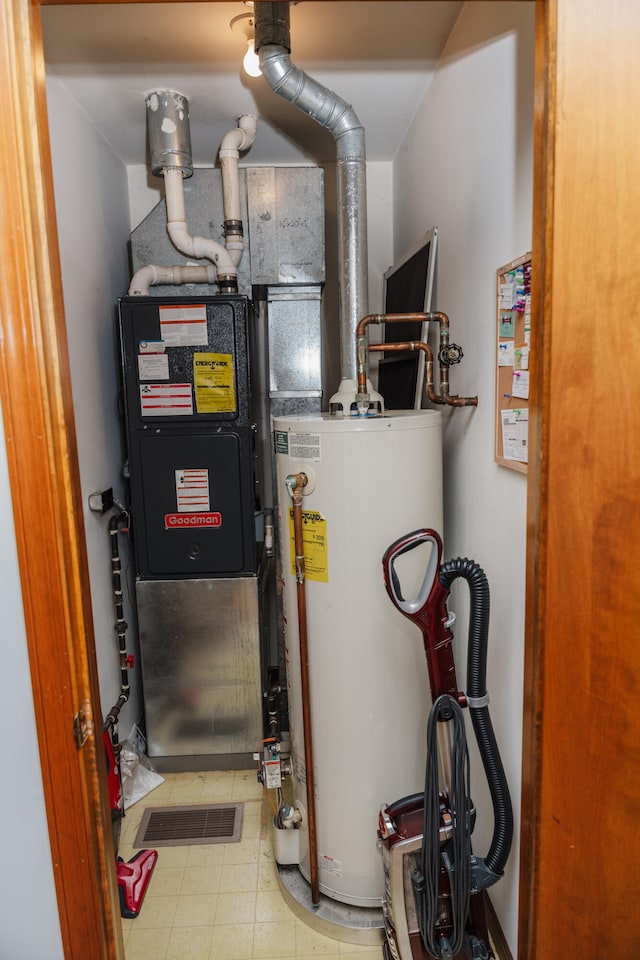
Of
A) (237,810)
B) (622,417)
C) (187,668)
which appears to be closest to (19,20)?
(622,417)

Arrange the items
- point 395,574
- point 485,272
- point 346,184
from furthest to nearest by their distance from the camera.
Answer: point 346,184 → point 485,272 → point 395,574

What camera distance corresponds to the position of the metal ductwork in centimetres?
190

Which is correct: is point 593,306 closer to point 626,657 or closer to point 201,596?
point 626,657

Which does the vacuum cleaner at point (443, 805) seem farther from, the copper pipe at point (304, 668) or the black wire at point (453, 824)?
the copper pipe at point (304, 668)

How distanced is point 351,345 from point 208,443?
73 cm

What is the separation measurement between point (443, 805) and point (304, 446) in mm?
985

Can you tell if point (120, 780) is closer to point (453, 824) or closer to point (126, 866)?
point (126, 866)

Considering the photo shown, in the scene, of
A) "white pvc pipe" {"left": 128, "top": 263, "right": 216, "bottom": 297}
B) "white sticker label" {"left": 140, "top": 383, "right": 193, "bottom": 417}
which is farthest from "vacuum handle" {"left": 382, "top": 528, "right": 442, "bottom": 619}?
"white pvc pipe" {"left": 128, "top": 263, "right": 216, "bottom": 297}

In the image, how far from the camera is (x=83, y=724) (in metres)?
0.99

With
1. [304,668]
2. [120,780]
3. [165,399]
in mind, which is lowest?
[120,780]

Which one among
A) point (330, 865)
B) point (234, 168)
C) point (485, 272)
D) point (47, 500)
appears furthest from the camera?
point (234, 168)

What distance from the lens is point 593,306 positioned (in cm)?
86

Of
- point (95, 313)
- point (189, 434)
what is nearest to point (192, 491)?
point (189, 434)

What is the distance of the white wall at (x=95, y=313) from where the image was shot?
2.06 m
